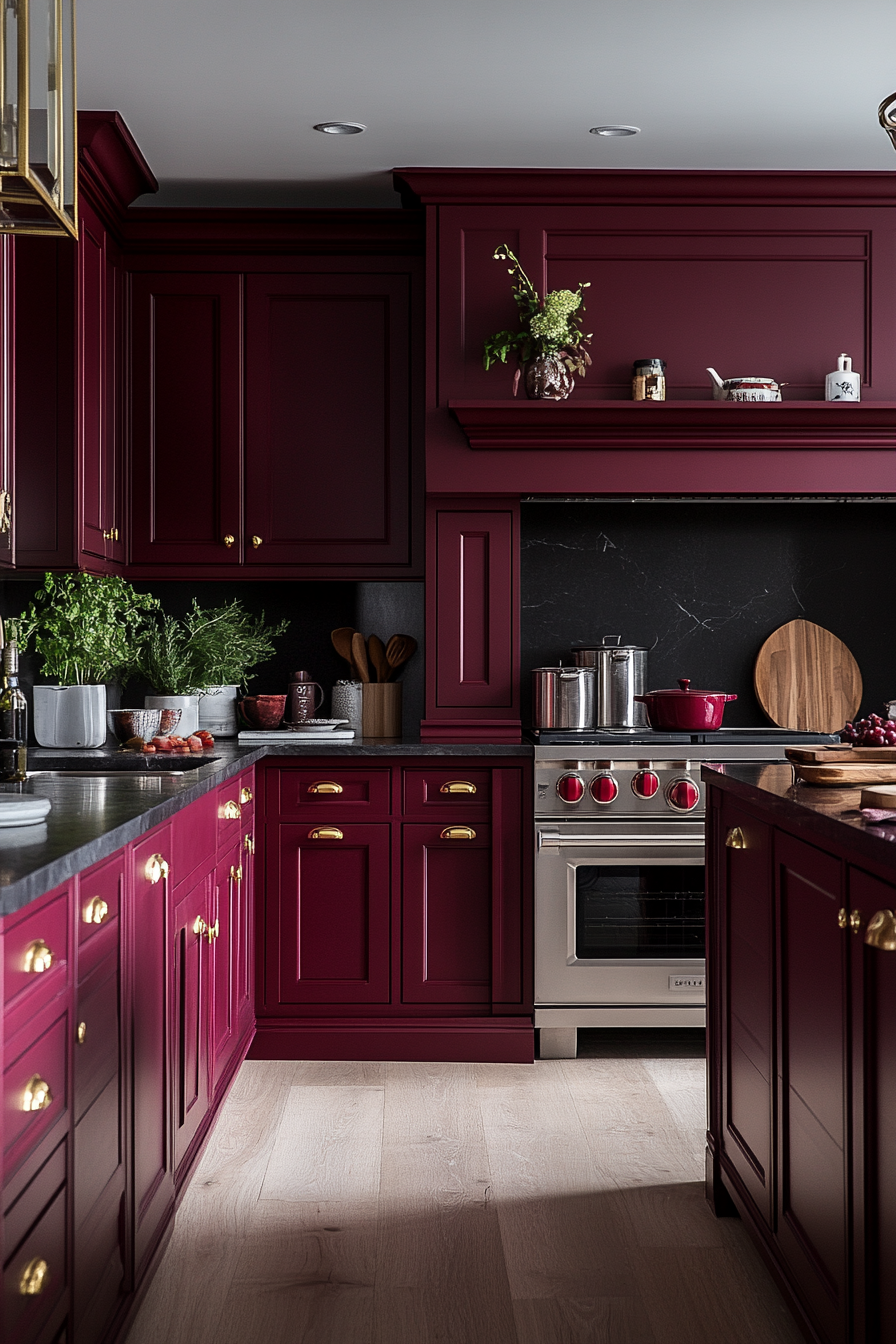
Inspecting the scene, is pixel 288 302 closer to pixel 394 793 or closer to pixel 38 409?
pixel 38 409


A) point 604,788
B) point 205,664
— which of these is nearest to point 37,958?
point 604,788

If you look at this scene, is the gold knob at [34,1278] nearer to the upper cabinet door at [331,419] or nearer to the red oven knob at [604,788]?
the red oven knob at [604,788]

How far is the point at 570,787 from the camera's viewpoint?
3.45 meters

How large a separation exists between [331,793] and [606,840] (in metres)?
0.82

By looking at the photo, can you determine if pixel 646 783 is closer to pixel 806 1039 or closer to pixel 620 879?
pixel 620 879

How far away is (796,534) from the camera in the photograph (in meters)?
4.06

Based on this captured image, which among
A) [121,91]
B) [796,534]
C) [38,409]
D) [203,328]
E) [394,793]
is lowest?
[394,793]

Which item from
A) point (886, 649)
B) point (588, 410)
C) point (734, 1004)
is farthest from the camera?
point (886, 649)

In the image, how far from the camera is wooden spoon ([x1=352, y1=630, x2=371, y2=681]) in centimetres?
396

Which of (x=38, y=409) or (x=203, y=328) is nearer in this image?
(x=38, y=409)

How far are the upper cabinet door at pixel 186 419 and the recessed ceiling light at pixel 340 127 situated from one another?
2.08 ft

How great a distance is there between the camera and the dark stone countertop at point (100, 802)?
1.40m

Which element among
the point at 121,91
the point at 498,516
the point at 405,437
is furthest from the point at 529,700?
the point at 121,91

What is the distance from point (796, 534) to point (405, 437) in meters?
1.38
